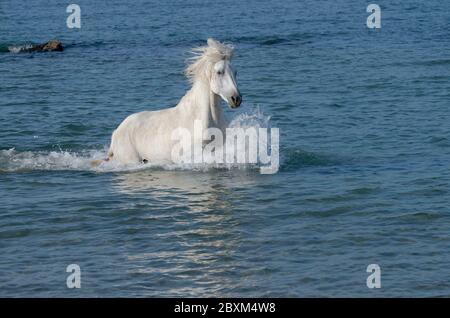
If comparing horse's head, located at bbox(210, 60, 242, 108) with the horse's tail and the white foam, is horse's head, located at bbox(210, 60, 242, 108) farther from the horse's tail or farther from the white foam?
the horse's tail

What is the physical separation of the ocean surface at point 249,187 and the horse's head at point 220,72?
0.99 m

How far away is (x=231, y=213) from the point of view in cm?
1113

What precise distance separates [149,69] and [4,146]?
861 cm

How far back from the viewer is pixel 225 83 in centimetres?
1229

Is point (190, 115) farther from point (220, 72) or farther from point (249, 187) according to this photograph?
point (249, 187)

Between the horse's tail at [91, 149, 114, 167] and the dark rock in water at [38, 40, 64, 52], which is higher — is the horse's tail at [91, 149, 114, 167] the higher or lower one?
the lower one

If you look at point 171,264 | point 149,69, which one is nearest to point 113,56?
point 149,69

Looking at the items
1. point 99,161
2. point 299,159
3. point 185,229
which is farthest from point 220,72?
point 185,229

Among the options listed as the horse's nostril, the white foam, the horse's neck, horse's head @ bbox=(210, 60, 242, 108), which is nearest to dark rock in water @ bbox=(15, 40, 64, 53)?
the white foam

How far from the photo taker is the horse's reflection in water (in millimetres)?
9031

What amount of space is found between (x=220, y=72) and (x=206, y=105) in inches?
18.2

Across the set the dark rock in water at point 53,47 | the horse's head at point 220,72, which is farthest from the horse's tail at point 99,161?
the dark rock in water at point 53,47

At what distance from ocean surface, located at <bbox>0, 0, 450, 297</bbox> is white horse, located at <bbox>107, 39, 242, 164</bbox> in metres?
0.24
